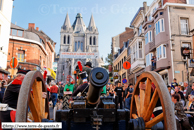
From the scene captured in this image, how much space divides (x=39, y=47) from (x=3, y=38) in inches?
516

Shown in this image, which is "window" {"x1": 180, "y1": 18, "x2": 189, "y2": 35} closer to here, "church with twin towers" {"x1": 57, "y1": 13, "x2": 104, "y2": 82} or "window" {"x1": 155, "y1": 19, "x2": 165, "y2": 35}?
"window" {"x1": 155, "y1": 19, "x2": 165, "y2": 35}

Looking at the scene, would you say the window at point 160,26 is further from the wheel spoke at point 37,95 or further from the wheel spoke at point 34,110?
the wheel spoke at point 34,110

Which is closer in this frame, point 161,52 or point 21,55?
point 161,52

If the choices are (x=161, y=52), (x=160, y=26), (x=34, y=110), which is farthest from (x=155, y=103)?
(x=160, y=26)

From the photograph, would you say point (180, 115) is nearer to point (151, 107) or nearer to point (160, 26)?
point (151, 107)

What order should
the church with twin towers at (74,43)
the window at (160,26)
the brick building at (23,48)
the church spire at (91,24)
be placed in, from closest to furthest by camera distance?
1. the window at (160,26)
2. the brick building at (23,48)
3. the church with twin towers at (74,43)
4. the church spire at (91,24)

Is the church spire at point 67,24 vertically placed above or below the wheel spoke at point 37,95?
above

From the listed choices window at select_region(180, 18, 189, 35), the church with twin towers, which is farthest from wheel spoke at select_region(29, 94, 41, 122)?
the church with twin towers

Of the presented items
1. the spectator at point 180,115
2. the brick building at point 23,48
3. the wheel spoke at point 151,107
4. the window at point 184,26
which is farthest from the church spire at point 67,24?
the wheel spoke at point 151,107

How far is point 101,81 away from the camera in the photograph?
2812 millimetres

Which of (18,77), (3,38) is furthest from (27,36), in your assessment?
(18,77)

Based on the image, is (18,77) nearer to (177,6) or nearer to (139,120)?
(139,120)

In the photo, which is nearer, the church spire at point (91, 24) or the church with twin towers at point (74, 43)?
the church with twin towers at point (74, 43)

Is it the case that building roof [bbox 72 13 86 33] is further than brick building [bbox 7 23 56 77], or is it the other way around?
building roof [bbox 72 13 86 33]
